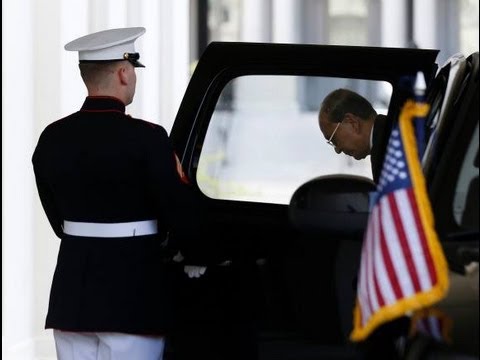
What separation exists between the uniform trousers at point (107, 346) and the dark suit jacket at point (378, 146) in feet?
2.99

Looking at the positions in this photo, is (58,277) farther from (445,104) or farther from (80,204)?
(445,104)

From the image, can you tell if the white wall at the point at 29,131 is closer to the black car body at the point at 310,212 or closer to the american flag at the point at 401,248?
the black car body at the point at 310,212

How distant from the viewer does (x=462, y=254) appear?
129 inches

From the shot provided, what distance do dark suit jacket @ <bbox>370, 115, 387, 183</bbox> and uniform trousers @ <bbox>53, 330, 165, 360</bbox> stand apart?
0.91m

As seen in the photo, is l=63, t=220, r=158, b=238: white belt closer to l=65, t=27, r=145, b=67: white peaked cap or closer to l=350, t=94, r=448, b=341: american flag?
l=65, t=27, r=145, b=67: white peaked cap

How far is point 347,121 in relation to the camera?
5242 millimetres

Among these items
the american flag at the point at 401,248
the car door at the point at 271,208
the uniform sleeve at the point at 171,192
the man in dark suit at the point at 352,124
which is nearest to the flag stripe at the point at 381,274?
the american flag at the point at 401,248

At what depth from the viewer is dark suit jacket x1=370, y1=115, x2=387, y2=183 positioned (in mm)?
4875

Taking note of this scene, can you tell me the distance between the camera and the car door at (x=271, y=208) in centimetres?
438

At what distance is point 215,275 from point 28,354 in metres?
4.09

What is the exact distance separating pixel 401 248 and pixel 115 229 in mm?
1434

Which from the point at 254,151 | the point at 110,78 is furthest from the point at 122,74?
the point at 254,151

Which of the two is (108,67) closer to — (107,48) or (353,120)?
(107,48)

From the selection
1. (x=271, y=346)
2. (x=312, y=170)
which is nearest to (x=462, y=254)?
(x=271, y=346)
